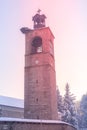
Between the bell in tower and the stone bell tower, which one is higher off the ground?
the bell in tower

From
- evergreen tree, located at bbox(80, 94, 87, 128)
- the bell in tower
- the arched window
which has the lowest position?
evergreen tree, located at bbox(80, 94, 87, 128)

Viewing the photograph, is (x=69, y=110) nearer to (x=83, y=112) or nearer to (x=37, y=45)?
(x=83, y=112)

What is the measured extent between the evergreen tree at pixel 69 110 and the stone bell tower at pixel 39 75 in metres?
12.6

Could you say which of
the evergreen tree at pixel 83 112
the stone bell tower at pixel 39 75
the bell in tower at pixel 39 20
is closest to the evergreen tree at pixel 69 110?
the evergreen tree at pixel 83 112

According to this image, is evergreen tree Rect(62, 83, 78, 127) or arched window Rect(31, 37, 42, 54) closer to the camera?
arched window Rect(31, 37, 42, 54)

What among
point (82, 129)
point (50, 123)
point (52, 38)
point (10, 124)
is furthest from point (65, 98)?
point (10, 124)

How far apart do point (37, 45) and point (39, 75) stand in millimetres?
5586

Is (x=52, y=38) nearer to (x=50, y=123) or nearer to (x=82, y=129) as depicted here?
(x=50, y=123)

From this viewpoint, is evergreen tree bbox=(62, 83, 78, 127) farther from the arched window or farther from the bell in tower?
the bell in tower

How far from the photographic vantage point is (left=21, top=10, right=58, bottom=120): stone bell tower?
29391mm

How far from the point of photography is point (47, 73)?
30.6 meters

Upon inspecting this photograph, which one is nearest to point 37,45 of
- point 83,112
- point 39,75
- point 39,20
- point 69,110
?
point 39,20

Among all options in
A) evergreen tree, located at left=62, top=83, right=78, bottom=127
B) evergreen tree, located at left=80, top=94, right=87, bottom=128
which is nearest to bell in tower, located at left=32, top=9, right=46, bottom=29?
evergreen tree, located at left=62, top=83, right=78, bottom=127

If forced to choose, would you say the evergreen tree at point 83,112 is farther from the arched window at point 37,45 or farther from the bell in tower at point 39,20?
the bell in tower at point 39,20
